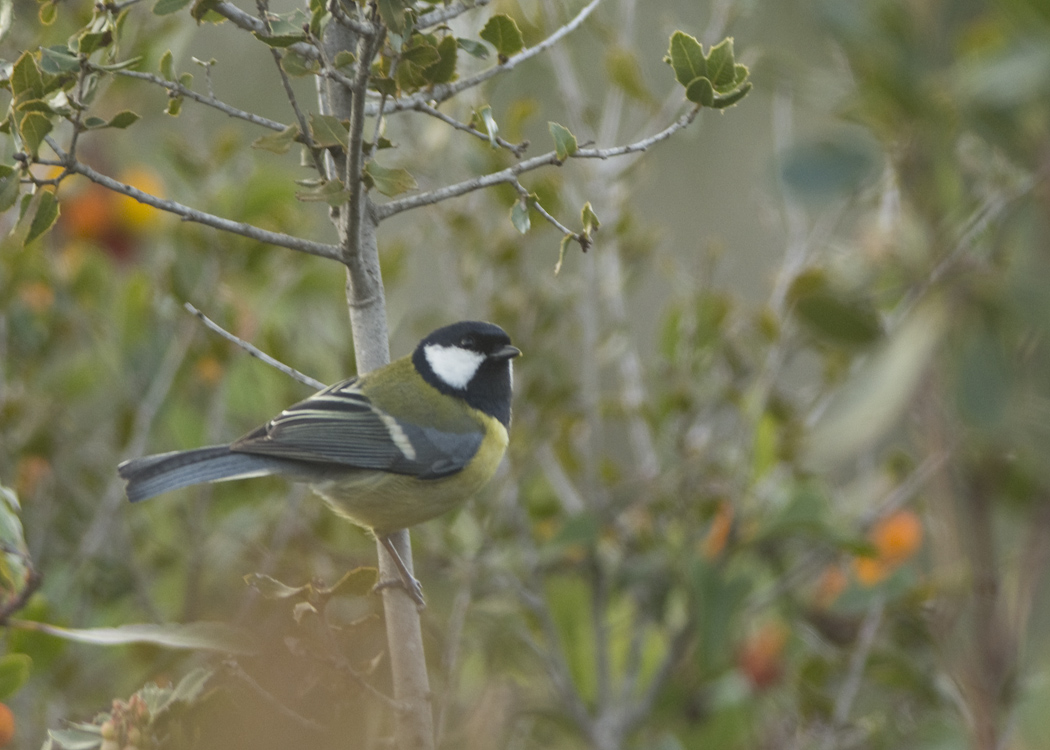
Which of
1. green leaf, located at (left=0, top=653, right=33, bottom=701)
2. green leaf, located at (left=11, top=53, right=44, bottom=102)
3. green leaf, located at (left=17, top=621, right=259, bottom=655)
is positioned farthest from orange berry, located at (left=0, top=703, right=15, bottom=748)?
green leaf, located at (left=11, top=53, right=44, bottom=102)

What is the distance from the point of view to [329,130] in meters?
1.29

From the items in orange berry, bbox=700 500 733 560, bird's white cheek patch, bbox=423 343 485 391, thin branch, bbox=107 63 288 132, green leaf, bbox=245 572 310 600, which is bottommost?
orange berry, bbox=700 500 733 560

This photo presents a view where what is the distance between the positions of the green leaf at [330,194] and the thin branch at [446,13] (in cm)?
25

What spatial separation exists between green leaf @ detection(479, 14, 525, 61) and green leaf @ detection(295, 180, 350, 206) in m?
0.34

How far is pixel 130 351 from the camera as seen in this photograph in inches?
103

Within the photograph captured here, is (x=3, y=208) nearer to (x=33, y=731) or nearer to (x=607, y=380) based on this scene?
(x=33, y=731)

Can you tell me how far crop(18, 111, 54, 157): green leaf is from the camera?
1.21 metres

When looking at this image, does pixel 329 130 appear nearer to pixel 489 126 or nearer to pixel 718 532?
pixel 489 126

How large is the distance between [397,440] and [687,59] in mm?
1099

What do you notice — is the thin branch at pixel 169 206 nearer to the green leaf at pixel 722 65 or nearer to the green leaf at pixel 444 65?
the green leaf at pixel 444 65

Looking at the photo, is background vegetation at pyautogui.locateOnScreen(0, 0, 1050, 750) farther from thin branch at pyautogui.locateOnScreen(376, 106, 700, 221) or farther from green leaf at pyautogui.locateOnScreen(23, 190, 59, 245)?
green leaf at pyautogui.locateOnScreen(23, 190, 59, 245)

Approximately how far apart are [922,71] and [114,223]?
2313 millimetres

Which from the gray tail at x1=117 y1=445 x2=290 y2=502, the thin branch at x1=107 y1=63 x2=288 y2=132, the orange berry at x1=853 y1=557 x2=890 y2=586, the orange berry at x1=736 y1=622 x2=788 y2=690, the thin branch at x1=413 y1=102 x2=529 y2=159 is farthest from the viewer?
the orange berry at x1=736 y1=622 x2=788 y2=690

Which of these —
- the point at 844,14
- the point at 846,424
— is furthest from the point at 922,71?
the point at 846,424
